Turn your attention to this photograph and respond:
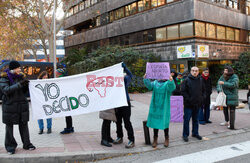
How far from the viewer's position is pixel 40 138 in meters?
6.13

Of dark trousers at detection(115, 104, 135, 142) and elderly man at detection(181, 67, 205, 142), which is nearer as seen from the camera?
dark trousers at detection(115, 104, 135, 142)

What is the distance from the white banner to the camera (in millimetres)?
5391

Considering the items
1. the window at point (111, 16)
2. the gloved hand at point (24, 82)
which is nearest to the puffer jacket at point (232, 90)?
the gloved hand at point (24, 82)

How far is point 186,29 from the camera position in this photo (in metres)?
18.7

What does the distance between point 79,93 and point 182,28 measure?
15.6 meters

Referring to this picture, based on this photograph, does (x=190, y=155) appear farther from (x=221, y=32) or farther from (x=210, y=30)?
(x=221, y=32)

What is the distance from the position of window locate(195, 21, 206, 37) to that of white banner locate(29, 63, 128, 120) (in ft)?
48.1

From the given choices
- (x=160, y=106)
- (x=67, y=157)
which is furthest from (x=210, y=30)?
(x=67, y=157)

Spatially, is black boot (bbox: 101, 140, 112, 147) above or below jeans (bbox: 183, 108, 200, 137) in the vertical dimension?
below

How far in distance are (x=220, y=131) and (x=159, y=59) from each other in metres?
14.4

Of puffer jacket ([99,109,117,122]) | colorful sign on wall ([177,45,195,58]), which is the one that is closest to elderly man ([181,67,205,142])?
puffer jacket ([99,109,117,122])

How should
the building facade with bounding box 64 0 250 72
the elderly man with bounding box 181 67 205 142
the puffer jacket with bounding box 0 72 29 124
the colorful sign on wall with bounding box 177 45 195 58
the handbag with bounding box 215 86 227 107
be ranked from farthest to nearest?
the building facade with bounding box 64 0 250 72 < the colorful sign on wall with bounding box 177 45 195 58 < the handbag with bounding box 215 86 227 107 < the elderly man with bounding box 181 67 205 142 < the puffer jacket with bounding box 0 72 29 124

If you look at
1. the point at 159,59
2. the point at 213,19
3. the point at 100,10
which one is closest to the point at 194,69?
the point at 159,59

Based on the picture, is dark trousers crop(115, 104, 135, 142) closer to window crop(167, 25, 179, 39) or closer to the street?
the street
